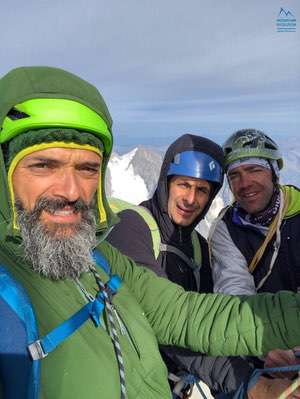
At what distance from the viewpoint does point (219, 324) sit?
3064mm

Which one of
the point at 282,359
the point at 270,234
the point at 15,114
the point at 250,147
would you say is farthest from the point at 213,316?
the point at 250,147

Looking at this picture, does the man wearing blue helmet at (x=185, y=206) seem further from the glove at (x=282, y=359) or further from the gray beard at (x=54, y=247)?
the gray beard at (x=54, y=247)

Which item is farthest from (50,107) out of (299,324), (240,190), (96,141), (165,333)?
(240,190)

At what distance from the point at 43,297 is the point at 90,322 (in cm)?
33

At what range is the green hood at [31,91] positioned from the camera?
264cm

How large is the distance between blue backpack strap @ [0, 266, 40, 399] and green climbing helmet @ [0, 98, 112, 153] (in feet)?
3.47

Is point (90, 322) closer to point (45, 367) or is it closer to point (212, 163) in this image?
point (45, 367)

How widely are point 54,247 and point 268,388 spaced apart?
196 cm

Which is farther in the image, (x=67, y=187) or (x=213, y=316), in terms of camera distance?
(x=213, y=316)

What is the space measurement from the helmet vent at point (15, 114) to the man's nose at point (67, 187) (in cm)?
44

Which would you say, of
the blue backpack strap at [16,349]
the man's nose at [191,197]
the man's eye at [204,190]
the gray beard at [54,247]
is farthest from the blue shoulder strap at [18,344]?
the man's eye at [204,190]

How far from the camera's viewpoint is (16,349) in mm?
1915

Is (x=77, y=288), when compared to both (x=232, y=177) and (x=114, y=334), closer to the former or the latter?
(x=114, y=334)

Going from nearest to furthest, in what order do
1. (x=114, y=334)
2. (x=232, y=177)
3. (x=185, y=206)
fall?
(x=114, y=334)
(x=185, y=206)
(x=232, y=177)
